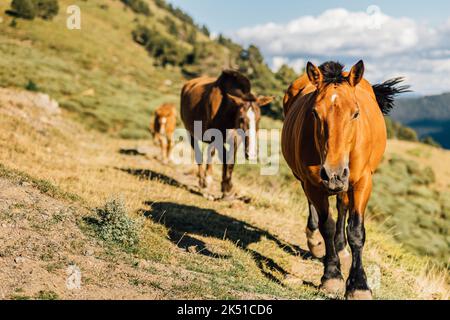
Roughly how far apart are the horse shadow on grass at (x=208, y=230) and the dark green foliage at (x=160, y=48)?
76.0 metres

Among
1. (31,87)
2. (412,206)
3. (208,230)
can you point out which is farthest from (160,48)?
(208,230)

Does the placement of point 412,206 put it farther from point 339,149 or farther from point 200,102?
point 339,149

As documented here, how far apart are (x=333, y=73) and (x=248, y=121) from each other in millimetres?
5301

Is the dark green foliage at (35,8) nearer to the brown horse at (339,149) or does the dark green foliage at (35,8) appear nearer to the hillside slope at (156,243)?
the hillside slope at (156,243)

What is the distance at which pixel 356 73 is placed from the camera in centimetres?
582

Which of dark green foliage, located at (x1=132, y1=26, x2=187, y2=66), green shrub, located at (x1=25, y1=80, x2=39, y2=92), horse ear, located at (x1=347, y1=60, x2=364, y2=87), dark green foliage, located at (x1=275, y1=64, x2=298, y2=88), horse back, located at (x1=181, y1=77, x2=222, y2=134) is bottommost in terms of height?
horse back, located at (x1=181, y1=77, x2=222, y2=134)

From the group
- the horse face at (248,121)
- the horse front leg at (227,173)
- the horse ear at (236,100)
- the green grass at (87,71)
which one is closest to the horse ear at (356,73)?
the horse face at (248,121)

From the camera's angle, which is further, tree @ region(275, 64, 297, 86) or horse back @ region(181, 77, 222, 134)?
tree @ region(275, 64, 297, 86)

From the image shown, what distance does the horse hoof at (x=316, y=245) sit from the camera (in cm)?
853

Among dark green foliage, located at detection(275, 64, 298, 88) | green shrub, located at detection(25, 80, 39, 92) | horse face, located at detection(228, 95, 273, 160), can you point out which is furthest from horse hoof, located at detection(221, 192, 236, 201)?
dark green foliage, located at detection(275, 64, 298, 88)

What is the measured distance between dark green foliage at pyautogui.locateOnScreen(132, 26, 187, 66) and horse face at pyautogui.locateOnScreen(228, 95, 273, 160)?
7431 cm

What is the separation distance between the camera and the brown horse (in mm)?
5309

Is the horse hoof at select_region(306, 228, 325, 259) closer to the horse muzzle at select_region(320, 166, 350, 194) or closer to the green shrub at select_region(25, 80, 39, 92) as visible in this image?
the horse muzzle at select_region(320, 166, 350, 194)
